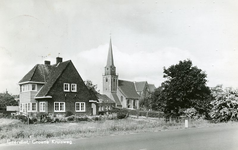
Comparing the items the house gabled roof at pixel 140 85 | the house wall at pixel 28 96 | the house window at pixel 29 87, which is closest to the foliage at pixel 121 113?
the house wall at pixel 28 96

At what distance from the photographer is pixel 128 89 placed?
89188 millimetres

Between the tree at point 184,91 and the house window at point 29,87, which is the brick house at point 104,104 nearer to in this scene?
the house window at point 29,87

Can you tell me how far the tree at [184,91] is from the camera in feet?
88.4

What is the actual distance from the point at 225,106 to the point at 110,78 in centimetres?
6242

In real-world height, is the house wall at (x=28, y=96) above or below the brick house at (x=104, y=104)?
above

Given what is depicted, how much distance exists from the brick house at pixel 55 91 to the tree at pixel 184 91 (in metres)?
12.6

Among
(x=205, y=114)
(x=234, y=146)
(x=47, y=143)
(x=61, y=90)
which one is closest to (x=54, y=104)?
(x=61, y=90)

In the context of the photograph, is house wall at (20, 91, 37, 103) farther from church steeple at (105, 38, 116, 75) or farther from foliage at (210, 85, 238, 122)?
church steeple at (105, 38, 116, 75)

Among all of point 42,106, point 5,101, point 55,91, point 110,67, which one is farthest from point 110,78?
point 42,106

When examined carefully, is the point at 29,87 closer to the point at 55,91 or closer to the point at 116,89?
the point at 55,91

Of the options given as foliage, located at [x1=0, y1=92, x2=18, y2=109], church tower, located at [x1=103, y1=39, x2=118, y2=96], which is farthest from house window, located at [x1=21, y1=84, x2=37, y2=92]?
Answer: church tower, located at [x1=103, y1=39, x2=118, y2=96]

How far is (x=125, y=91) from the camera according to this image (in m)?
86.1

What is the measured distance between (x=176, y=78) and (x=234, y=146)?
17.4 metres

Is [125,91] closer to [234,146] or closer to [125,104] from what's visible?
[125,104]
